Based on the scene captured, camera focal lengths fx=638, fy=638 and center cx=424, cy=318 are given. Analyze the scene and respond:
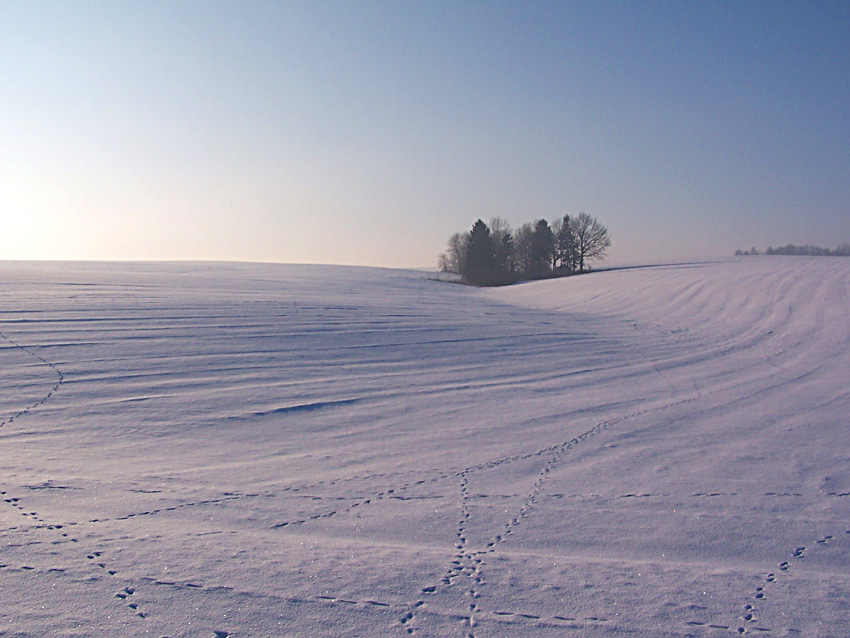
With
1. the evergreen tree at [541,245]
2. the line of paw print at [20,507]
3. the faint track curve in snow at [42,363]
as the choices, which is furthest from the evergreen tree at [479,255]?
the line of paw print at [20,507]

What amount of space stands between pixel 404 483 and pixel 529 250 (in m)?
43.0

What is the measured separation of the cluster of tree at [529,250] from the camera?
4038 centimetres

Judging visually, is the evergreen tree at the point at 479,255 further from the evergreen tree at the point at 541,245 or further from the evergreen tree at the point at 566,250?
the evergreen tree at the point at 566,250

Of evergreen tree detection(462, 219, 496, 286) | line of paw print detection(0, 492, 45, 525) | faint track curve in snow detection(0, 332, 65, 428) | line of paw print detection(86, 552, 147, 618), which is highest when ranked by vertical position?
evergreen tree detection(462, 219, 496, 286)

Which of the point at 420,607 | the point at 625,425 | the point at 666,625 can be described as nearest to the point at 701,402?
the point at 625,425

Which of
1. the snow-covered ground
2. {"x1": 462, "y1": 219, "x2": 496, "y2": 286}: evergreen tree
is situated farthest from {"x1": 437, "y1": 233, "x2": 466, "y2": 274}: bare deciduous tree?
the snow-covered ground

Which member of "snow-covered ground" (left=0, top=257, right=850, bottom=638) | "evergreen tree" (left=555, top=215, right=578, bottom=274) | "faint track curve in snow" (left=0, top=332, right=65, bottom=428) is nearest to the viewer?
"snow-covered ground" (left=0, top=257, right=850, bottom=638)

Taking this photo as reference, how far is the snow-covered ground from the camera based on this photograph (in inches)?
122

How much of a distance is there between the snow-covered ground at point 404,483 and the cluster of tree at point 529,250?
2874 centimetres

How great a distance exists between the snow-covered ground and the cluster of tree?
2874 centimetres

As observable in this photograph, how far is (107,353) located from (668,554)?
24.8 feet

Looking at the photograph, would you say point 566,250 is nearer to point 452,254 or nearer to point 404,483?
point 452,254

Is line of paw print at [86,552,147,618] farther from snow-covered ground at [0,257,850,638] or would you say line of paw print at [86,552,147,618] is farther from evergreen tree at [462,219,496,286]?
evergreen tree at [462,219,496,286]


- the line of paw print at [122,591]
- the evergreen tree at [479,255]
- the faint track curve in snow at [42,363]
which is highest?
the evergreen tree at [479,255]
